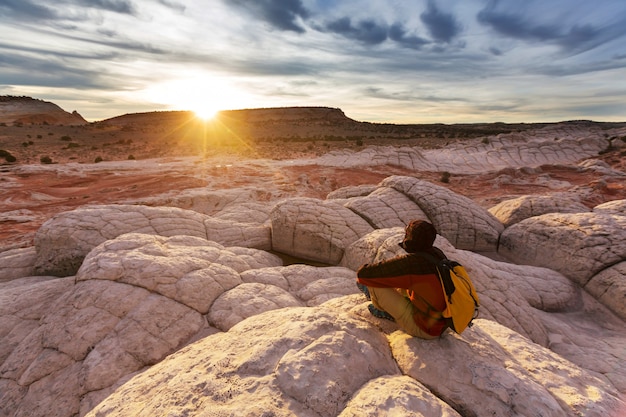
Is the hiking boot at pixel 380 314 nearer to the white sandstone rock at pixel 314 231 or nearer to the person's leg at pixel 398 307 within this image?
the person's leg at pixel 398 307

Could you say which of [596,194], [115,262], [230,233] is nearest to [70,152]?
[230,233]

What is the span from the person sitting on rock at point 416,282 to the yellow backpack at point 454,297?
5cm

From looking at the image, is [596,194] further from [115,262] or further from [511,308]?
[115,262]

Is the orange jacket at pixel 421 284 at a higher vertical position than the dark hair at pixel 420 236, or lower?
lower

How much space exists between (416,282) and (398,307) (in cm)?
40

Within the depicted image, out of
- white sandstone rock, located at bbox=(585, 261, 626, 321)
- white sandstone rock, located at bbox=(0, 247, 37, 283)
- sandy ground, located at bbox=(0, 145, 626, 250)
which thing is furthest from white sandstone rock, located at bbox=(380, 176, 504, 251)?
white sandstone rock, located at bbox=(0, 247, 37, 283)

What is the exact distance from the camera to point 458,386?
96.9 inches

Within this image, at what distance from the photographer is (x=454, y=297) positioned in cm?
267

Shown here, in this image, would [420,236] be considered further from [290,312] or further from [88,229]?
[88,229]

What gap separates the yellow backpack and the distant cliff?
78807 millimetres

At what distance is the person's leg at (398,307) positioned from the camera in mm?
2885

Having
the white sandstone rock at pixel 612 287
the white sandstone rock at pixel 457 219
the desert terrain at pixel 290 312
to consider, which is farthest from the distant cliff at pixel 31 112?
the white sandstone rock at pixel 612 287

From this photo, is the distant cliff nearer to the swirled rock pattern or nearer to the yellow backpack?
the swirled rock pattern

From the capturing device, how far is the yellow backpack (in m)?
2.65
